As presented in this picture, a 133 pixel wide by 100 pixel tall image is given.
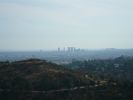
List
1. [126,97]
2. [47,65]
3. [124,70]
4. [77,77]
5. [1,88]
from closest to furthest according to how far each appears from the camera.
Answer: [126,97] → [1,88] → [77,77] → [47,65] → [124,70]

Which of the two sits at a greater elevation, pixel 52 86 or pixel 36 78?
pixel 36 78

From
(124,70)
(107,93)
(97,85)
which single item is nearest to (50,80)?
(97,85)

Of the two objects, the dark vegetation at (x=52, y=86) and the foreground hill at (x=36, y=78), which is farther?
the foreground hill at (x=36, y=78)

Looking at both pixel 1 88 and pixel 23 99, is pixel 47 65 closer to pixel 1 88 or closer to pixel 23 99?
pixel 1 88

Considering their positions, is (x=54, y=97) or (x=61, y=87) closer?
(x=54, y=97)

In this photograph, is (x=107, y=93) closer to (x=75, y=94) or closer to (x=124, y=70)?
(x=75, y=94)

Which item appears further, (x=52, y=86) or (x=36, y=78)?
(x=36, y=78)

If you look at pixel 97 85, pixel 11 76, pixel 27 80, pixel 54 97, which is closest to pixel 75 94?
pixel 54 97

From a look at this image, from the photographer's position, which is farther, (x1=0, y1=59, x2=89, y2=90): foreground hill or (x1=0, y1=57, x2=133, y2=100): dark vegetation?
(x1=0, y1=59, x2=89, y2=90): foreground hill

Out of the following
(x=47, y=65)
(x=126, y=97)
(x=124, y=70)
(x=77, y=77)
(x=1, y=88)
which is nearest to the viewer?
(x=126, y=97)
